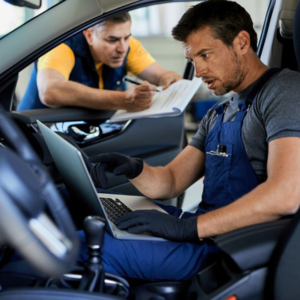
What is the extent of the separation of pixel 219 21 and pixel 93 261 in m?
0.83

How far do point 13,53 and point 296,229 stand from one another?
3.15 feet

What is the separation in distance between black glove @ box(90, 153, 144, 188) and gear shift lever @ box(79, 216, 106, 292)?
17.0 inches

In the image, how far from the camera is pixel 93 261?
3.45 ft

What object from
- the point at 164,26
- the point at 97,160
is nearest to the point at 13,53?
the point at 97,160

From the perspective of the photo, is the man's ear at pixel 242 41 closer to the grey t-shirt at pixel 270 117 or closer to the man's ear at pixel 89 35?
the grey t-shirt at pixel 270 117

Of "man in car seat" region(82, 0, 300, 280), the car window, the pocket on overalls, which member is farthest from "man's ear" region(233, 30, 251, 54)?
the car window

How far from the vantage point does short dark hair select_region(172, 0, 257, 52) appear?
1.51m

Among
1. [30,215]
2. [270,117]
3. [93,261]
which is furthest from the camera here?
[270,117]

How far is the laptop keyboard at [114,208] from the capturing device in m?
1.42

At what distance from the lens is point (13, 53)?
4.93 feet

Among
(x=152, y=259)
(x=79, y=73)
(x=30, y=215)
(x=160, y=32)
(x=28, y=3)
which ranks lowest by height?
(x=160, y=32)

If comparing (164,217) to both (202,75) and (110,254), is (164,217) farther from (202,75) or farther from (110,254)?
(202,75)

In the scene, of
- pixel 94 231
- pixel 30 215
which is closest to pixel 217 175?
pixel 94 231

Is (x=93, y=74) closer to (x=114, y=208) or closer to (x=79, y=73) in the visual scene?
(x=79, y=73)
